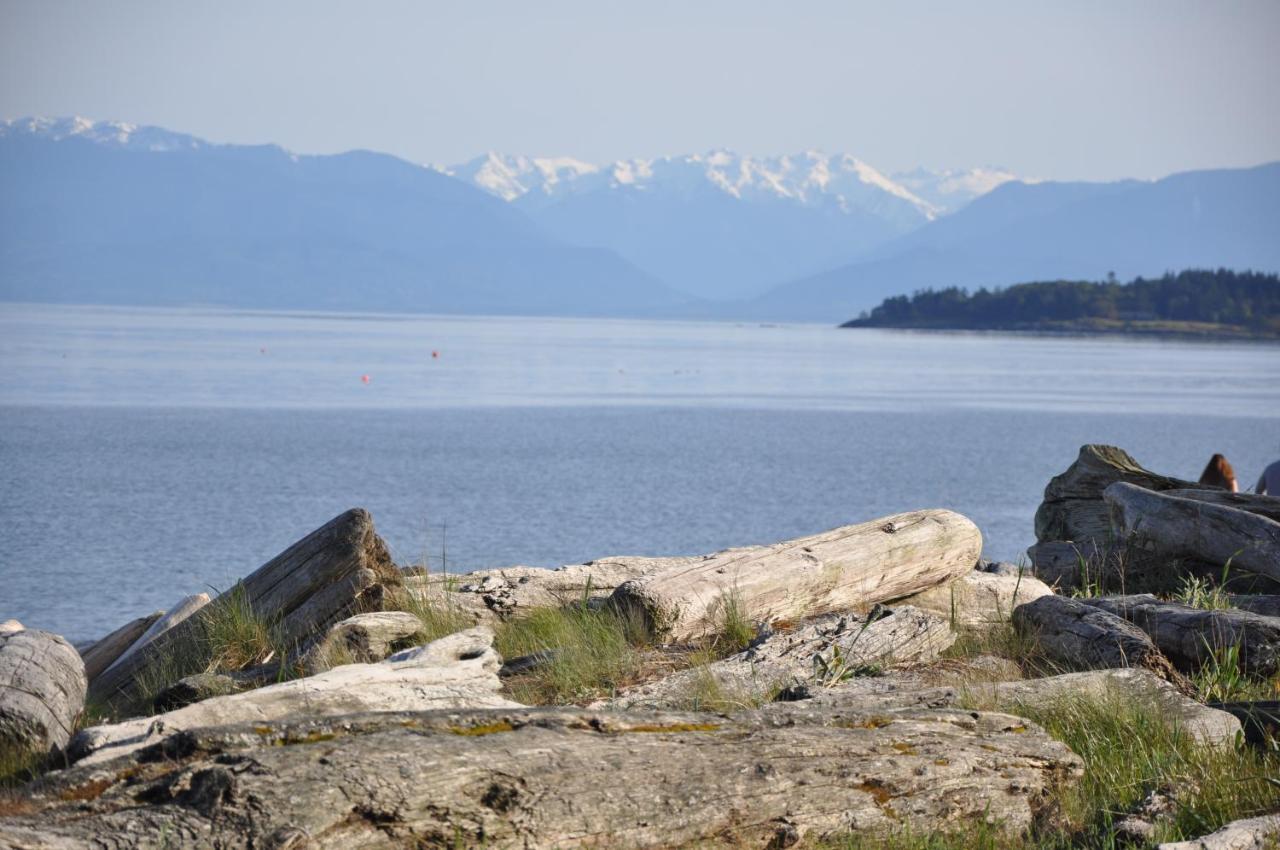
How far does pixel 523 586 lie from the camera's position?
31.0 ft

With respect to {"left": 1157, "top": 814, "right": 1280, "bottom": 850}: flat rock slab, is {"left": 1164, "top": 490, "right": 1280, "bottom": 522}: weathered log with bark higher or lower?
higher

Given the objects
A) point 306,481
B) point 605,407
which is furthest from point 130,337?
point 306,481

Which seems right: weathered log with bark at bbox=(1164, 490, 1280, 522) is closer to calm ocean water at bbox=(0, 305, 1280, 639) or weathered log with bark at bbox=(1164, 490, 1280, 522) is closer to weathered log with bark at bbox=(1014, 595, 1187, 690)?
weathered log with bark at bbox=(1014, 595, 1187, 690)

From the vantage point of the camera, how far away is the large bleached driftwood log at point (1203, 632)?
7.82 metres

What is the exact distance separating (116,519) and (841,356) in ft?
385

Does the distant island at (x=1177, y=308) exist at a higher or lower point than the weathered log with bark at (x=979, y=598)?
higher

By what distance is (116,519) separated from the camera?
32469 millimetres

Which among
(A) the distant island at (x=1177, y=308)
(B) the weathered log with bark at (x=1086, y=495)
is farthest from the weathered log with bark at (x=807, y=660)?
(A) the distant island at (x=1177, y=308)

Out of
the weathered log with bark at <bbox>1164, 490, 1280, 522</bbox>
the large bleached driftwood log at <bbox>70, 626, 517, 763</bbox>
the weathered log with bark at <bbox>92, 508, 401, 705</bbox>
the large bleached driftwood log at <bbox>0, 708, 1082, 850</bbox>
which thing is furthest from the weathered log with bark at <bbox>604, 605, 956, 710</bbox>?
the weathered log with bark at <bbox>1164, 490, 1280, 522</bbox>

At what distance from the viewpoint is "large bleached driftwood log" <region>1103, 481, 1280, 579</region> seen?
1010cm

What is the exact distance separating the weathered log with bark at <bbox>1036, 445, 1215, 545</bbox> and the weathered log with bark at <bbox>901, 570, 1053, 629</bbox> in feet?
8.94

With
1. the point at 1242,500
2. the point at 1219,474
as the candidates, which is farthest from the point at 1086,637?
the point at 1219,474

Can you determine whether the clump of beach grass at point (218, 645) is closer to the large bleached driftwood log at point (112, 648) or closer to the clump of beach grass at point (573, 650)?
the clump of beach grass at point (573, 650)

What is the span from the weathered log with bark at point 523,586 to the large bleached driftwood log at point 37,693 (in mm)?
2181
